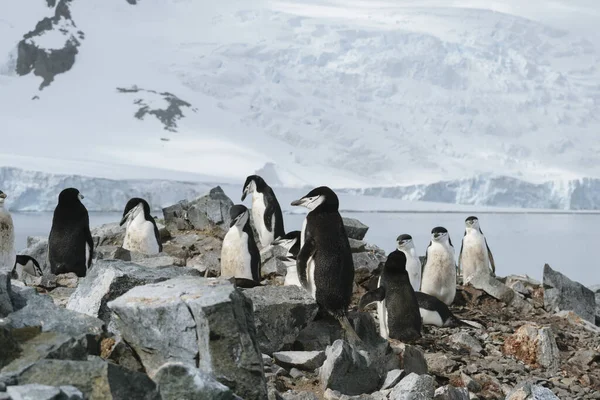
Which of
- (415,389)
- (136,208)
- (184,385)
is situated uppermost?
(136,208)

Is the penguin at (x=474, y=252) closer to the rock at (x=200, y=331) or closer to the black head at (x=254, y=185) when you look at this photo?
the black head at (x=254, y=185)

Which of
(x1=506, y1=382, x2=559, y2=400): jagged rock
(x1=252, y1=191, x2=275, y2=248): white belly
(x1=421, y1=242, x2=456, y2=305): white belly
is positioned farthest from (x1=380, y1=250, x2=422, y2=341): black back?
(x1=252, y1=191, x2=275, y2=248): white belly

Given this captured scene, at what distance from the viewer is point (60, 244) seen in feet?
24.9

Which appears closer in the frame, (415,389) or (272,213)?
(415,389)

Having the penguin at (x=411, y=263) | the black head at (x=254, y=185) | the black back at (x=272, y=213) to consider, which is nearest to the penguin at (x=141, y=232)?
the black back at (x=272, y=213)

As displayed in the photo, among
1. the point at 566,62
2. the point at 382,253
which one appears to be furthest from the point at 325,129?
the point at 382,253

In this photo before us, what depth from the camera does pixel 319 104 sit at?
60.2 meters

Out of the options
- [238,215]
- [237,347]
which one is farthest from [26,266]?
[237,347]

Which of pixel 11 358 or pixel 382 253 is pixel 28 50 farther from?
pixel 11 358

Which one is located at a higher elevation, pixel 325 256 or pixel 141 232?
pixel 325 256

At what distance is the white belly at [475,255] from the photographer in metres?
9.35

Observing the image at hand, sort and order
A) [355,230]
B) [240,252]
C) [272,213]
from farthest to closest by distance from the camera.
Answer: [272,213]
[355,230]
[240,252]

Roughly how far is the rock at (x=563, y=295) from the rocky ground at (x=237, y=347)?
260mm

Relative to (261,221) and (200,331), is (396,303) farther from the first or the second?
(261,221)
